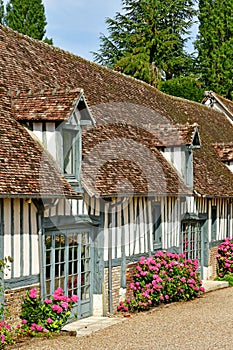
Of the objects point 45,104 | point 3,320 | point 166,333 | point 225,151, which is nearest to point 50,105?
point 45,104

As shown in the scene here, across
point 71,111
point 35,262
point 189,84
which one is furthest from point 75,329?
point 189,84

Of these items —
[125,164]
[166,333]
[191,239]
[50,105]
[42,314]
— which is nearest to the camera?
[42,314]

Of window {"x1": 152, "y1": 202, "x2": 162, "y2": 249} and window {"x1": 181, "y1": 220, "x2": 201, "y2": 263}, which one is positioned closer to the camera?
window {"x1": 152, "y1": 202, "x2": 162, "y2": 249}

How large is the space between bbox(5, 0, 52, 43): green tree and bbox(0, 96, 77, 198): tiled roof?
23.5 m

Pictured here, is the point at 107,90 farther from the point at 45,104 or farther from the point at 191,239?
the point at 45,104

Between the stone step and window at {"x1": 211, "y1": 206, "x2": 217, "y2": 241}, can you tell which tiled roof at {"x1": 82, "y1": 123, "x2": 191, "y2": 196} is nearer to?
the stone step

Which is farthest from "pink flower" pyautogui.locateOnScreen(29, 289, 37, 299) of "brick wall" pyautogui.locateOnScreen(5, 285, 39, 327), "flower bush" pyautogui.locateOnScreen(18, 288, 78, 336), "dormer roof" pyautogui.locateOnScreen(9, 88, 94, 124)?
"dormer roof" pyautogui.locateOnScreen(9, 88, 94, 124)

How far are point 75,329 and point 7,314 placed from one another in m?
1.62

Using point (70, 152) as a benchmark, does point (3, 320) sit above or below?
below

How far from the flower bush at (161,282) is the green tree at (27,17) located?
22.2 meters

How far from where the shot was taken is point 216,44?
3419 cm

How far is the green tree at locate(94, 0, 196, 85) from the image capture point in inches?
1297

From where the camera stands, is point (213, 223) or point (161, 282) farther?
point (213, 223)

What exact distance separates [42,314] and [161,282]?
3.49 meters
